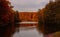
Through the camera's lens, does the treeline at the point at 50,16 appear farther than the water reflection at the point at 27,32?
Yes

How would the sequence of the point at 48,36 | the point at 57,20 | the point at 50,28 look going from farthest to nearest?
the point at 50,28 < the point at 57,20 < the point at 48,36

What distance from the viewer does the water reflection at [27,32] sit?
5.96m

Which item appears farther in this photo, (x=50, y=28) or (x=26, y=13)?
(x=50, y=28)

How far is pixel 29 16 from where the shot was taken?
6.19 metres

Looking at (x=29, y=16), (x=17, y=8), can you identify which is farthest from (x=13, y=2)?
(x=29, y=16)

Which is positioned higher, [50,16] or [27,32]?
[50,16]

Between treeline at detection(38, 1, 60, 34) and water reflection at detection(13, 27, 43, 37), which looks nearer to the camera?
water reflection at detection(13, 27, 43, 37)

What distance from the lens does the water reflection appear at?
5961 mm

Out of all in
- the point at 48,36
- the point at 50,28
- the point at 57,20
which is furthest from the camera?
the point at 50,28

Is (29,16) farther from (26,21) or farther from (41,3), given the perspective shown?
(41,3)

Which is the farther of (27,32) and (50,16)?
(27,32)

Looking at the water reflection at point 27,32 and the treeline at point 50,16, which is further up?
the treeline at point 50,16

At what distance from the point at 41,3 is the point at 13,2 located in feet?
3.17

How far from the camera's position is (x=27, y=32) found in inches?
252
